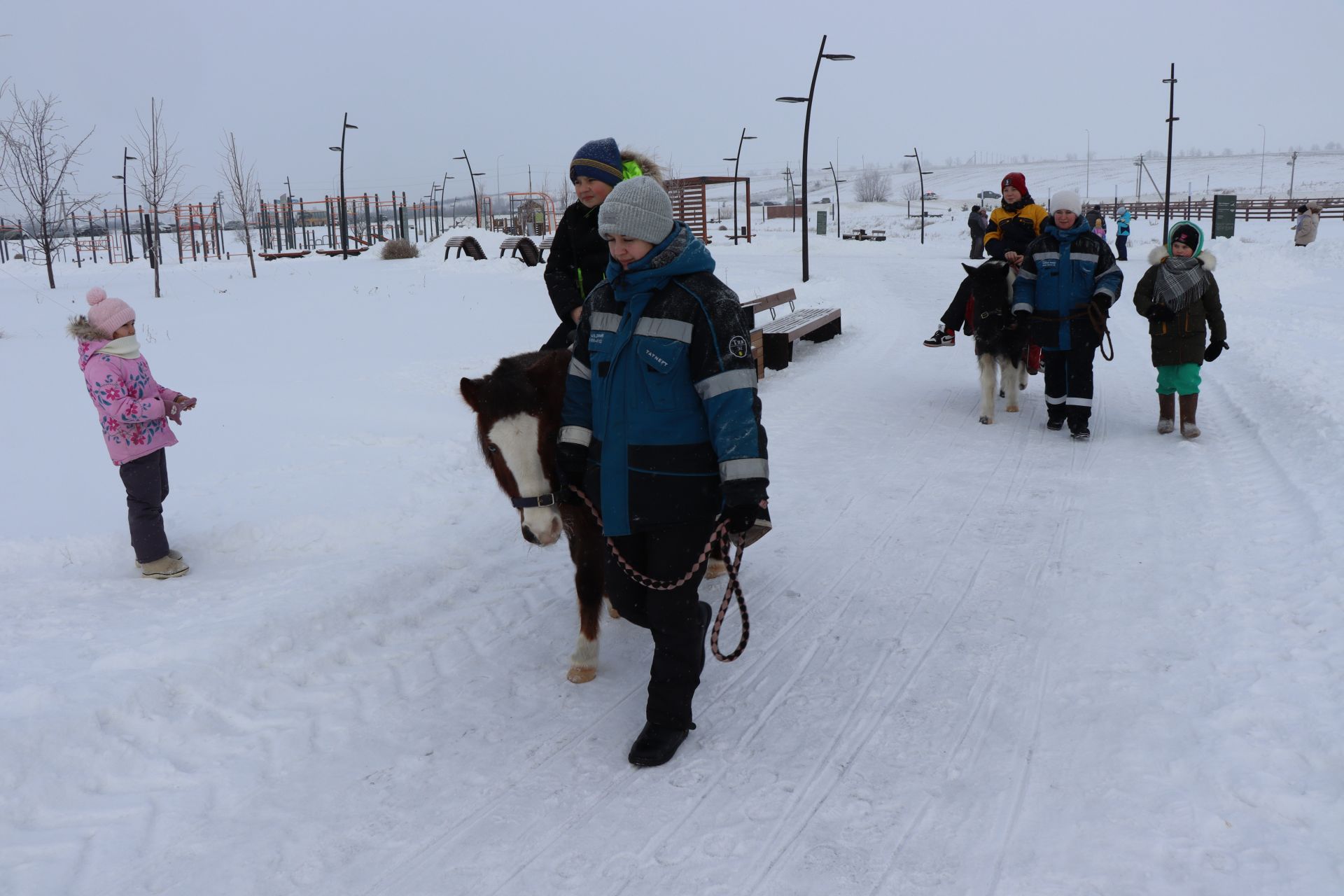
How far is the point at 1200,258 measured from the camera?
7285mm

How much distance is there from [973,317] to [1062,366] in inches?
39.9

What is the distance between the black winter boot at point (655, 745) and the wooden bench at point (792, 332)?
7.70 meters

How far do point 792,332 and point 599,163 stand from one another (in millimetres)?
7006

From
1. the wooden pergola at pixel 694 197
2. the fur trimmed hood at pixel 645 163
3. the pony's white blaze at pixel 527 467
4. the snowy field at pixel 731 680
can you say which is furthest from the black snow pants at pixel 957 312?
the wooden pergola at pixel 694 197

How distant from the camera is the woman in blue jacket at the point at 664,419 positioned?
305 centimetres

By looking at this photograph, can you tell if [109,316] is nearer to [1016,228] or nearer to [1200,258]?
[1016,228]

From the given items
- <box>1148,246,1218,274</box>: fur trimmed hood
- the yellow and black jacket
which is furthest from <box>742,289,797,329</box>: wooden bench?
<box>1148,246,1218,274</box>: fur trimmed hood

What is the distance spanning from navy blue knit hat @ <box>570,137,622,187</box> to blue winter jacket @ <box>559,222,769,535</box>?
3.70ft

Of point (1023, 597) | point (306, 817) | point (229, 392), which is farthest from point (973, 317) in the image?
point (229, 392)

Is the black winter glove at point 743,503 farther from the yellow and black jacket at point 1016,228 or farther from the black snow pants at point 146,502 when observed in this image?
the yellow and black jacket at point 1016,228

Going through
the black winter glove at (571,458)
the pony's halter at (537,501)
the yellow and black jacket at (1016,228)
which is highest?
the yellow and black jacket at (1016,228)

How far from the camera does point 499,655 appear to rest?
4.17 meters

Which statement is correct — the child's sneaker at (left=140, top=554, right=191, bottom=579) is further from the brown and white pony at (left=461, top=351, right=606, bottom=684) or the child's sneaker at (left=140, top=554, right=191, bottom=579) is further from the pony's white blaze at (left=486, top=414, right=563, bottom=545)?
the pony's white blaze at (left=486, top=414, right=563, bottom=545)

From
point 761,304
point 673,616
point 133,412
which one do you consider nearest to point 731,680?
point 673,616
